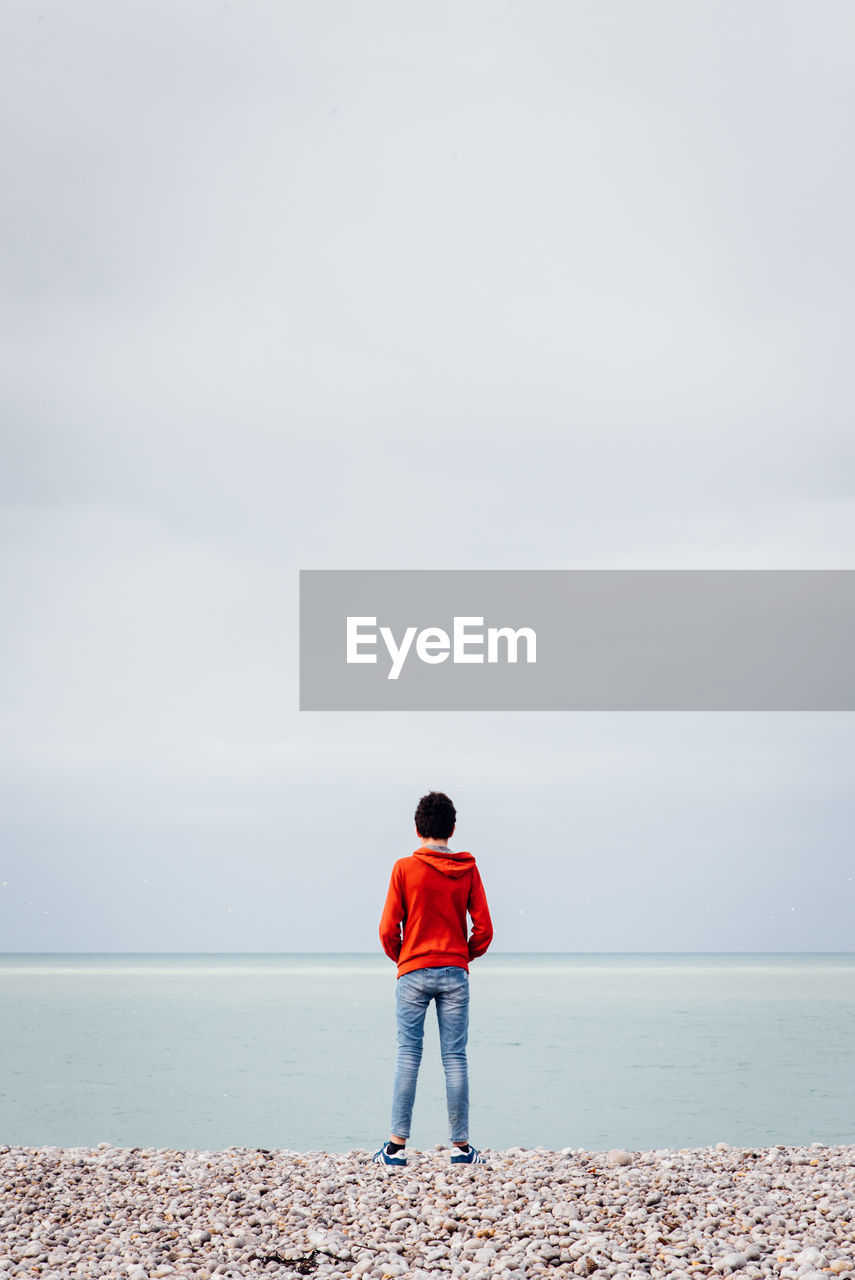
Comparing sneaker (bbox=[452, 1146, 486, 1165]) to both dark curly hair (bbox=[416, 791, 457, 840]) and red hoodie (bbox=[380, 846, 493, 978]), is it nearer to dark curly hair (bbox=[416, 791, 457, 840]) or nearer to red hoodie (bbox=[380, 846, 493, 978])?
red hoodie (bbox=[380, 846, 493, 978])

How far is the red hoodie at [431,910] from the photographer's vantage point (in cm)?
715

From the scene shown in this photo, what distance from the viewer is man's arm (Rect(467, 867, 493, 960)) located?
7.30 m

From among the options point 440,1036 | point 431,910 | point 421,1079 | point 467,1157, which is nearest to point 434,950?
point 431,910

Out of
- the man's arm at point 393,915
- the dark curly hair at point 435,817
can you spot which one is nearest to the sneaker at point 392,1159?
the man's arm at point 393,915

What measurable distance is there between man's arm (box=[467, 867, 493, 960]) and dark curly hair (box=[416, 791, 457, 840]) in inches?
12.9

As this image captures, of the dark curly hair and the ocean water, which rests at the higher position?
the dark curly hair

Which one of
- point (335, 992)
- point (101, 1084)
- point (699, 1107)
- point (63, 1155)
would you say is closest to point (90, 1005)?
point (335, 992)

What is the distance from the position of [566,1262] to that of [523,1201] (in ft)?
2.52

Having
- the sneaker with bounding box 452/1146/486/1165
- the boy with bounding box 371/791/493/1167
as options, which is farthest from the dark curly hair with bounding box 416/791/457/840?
the sneaker with bounding box 452/1146/486/1165

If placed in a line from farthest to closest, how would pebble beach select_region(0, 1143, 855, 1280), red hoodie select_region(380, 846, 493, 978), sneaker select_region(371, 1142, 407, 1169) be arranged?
red hoodie select_region(380, 846, 493, 978) → sneaker select_region(371, 1142, 407, 1169) → pebble beach select_region(0, 1143, 855, 1280)

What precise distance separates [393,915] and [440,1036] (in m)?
0.81

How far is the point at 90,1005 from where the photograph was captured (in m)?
46.7

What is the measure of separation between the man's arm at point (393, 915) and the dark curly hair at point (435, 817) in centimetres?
31

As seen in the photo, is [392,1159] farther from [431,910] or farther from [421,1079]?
[421,1079]
